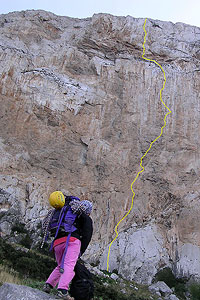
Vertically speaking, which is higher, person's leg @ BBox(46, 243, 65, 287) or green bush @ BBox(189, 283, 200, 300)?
person's leg @ BBox(46, 243, 65, 287)

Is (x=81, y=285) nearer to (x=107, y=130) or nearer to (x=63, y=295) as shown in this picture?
(x=63, y=295)

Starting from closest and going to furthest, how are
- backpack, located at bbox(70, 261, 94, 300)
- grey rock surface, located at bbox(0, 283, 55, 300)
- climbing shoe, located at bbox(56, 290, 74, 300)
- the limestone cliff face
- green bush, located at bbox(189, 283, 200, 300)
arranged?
grey rock surface, located at bbox(0, 283, 55, 300), climbing shoe, located at bbox(56, 290, 74, 300), backpack, located at bbox(70, 261, 94, 300), green bush, located at bbox(189, 283, 200, 300), the limestone cliff face

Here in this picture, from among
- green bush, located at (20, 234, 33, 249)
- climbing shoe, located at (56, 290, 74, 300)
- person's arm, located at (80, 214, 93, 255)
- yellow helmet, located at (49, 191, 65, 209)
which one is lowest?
green bush, located at (20, 234, 33, 249)

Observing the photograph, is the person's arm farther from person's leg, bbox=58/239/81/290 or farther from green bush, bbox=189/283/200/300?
green bush, bbox=189/283/200/300

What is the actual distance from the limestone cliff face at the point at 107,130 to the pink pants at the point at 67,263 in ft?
48.2

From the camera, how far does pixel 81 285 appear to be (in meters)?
3.95

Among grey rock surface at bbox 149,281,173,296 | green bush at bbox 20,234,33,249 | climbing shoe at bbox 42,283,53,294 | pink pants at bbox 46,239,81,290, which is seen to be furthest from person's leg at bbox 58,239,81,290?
green bush at bbox 20,234,33,249

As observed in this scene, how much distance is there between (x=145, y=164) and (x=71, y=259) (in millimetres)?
19869

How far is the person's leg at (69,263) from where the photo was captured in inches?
149

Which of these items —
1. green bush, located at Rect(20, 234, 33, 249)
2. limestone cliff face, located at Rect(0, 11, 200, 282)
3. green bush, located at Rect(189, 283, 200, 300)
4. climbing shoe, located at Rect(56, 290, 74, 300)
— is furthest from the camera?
limestone cliff face, located at Rect(0, 11, 200, 282)

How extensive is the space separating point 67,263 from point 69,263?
0.08 ft

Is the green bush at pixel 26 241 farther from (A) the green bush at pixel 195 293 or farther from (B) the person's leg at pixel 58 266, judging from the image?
(B) the person's leg at pixel 58 266

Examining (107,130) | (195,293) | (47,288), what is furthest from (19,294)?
(107,130)

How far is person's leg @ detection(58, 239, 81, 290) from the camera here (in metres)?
3.79
